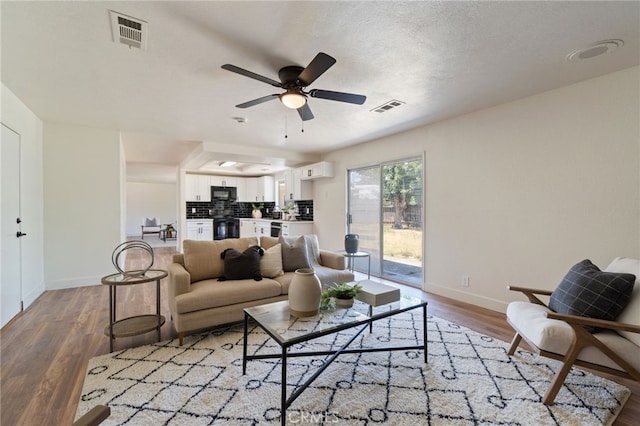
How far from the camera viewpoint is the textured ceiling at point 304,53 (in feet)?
6.03

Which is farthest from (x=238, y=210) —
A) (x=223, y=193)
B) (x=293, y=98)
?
(x=293, y=98)

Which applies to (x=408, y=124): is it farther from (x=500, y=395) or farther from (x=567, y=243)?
(x=500, y=395)

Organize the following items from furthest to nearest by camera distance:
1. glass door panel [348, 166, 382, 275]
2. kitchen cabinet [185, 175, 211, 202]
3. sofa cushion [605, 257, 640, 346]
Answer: kitchen cabinet [185, 175, 211, 202]
glass door panel [348, 166, 382, 275]
sofa cushion [605, 257, 640, 346]

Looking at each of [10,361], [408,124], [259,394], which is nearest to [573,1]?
[408,124]

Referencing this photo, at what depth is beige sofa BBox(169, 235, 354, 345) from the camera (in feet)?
8.28

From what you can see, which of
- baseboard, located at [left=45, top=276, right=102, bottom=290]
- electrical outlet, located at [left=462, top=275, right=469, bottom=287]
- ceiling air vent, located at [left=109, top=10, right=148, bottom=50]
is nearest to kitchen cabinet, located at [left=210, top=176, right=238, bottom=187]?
baseboard, located at [left=45, top=276, right=102, bottom=290]

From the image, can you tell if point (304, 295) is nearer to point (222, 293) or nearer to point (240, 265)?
point (222, 293)

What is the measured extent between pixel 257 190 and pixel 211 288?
22.0 ft

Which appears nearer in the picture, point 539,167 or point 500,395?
point 500,395

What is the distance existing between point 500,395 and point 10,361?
365 centimetres

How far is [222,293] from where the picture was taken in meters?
2.65

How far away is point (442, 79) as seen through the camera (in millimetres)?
2754

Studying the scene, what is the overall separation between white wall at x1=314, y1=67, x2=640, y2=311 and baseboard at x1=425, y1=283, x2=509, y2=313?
1 cm

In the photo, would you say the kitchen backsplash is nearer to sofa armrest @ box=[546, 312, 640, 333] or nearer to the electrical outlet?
the electrical outlet
